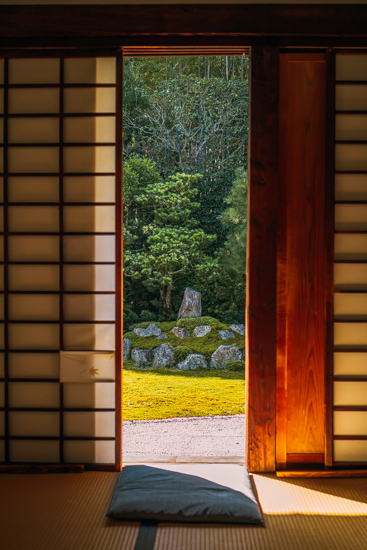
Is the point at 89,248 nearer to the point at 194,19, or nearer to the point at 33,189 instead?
the point at 33,189

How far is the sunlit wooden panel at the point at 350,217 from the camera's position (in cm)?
274

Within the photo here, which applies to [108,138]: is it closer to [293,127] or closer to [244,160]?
[293,127]

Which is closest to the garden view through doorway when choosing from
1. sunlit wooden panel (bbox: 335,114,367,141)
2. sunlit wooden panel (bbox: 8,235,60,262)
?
sunlit wooden panel (bbox: 8,235,60,262)

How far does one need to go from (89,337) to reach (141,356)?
16.7 feet

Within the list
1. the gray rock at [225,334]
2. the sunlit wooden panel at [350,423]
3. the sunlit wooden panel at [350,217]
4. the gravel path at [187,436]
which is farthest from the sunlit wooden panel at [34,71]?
the gray rock at [225,334]

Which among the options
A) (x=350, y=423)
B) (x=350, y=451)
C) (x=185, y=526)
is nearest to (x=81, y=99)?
(x=185, y=526)

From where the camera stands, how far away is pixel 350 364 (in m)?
2.75

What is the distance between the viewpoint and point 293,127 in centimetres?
275

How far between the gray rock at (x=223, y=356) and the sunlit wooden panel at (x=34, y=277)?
520 centimetres

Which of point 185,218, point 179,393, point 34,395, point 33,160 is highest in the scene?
point 185,218

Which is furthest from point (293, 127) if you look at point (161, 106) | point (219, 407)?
point (161, 106)

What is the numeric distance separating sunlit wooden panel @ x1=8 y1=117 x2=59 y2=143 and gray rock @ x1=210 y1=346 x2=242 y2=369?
5508 mm

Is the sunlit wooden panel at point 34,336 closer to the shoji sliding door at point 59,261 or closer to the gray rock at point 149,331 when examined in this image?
the shoji sliding door at point 59,261

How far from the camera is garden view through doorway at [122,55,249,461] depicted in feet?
25.8
